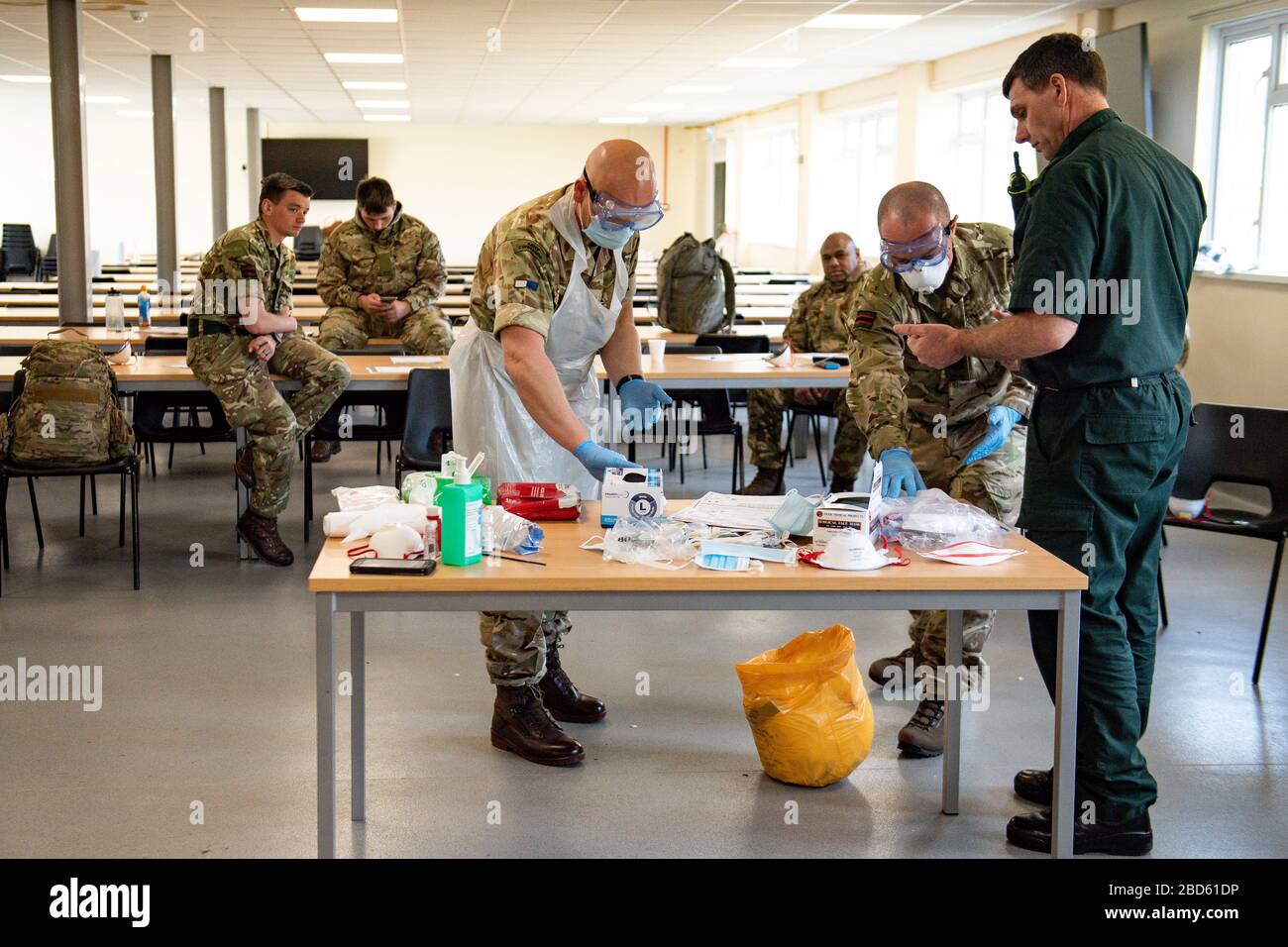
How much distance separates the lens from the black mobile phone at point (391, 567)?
8.02 feet

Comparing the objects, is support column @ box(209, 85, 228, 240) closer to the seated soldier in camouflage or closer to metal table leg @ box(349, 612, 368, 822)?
the seated soldier in camouflage

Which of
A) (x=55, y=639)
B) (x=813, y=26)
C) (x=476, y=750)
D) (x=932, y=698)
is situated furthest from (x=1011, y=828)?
(x=813, y=26)

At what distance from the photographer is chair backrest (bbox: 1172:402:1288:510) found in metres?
4.36

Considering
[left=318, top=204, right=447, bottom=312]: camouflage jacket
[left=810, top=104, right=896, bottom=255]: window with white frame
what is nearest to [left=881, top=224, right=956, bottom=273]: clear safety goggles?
[left=318, top=204, right=447, bottom=312]: camouflage jacket

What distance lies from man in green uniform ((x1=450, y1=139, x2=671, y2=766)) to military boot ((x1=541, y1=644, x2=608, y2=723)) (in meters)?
0.07

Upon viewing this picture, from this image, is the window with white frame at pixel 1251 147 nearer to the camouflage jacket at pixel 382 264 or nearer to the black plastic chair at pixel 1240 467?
the black plastic chair at pixel 1240 467

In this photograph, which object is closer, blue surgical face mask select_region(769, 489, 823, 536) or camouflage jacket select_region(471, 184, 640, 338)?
blue surgical face mask select_region(769, 489, 823, 536)

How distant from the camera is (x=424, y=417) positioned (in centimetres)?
536

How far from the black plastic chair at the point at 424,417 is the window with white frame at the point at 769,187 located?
46.4ft

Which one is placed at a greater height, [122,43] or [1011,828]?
[122,43]

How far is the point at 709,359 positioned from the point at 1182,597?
8.06 ft

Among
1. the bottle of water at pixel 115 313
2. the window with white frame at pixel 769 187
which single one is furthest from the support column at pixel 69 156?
the window with white frame at pixel 769 187
